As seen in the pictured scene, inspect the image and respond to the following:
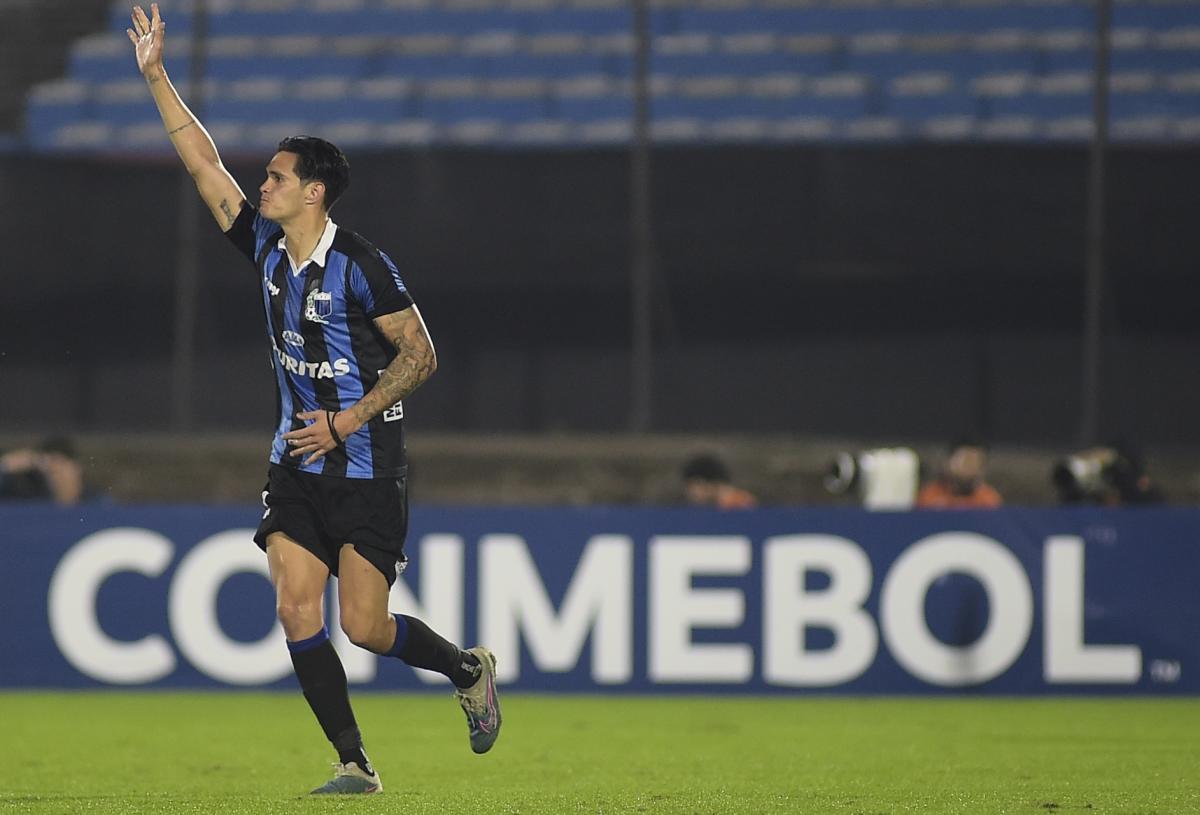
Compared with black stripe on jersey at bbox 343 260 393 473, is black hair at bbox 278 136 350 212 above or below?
above

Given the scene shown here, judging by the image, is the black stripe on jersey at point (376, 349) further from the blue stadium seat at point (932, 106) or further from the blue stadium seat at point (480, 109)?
the blue stadium seat at point (932, 106)

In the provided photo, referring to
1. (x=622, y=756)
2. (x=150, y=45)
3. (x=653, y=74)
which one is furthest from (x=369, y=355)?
(x=653, y=74)

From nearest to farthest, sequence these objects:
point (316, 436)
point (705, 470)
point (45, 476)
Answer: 1. point (316, 436)
2. point (705, 470)
3. point (45, 476)

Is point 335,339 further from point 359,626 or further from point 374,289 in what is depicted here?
point 359,626

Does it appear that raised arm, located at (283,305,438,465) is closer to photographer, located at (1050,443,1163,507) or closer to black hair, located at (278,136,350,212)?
black hair, located at (278,136,350,212)

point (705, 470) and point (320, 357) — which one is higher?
point (320, 357)

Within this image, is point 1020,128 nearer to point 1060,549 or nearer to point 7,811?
point 1060,549

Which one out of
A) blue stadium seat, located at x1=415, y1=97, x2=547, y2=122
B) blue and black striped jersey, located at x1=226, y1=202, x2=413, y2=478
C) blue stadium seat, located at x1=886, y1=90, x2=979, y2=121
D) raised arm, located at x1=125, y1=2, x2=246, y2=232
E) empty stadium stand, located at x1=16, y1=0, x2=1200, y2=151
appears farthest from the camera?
blue stadium seat, located at x1=415, y1=97, x2=547, y2=122

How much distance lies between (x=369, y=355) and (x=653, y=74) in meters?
7.54

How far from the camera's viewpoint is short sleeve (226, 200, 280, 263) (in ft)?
20.7

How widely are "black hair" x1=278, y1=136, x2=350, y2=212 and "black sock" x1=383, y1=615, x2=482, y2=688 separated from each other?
137 centimetres

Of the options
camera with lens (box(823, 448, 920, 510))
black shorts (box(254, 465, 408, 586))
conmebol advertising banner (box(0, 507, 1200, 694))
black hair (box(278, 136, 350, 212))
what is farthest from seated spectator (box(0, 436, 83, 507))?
black hair (box(278, 136, 350, 212))

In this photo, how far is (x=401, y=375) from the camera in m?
6.01

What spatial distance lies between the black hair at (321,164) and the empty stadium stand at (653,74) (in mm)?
7131
